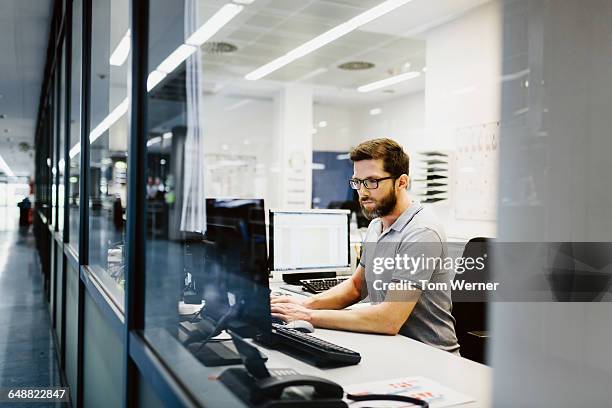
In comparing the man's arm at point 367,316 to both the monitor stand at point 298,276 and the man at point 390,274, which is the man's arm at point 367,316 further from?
the monitor stand at point 298,276

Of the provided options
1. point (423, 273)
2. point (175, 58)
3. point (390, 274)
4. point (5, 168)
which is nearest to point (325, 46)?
point (390, 274)

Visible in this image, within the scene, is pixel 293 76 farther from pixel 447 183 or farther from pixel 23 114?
pixel 23 114

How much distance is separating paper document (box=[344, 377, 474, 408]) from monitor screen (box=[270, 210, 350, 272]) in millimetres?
1522

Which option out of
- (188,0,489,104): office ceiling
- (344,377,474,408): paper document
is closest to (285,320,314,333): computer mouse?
(344,377,474,408): paper document

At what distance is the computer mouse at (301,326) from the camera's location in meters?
1.86

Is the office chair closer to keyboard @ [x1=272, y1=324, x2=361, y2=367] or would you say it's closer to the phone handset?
keyboard @ [x1=272, y1=324, x2=361, y2=367]

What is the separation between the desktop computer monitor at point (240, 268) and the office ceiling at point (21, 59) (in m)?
5.01

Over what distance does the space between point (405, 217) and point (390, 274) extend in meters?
0.25

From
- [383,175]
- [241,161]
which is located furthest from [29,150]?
[383,175]

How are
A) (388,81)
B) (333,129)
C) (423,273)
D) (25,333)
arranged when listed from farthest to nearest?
(333,129)
(388,81)
(25,333)
(423,273)

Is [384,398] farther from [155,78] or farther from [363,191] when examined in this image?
[363,191]

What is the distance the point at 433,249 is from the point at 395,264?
18 cm

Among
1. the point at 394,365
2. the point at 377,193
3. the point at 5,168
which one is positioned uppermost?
the point at 5,168

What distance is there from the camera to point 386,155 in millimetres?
2332
